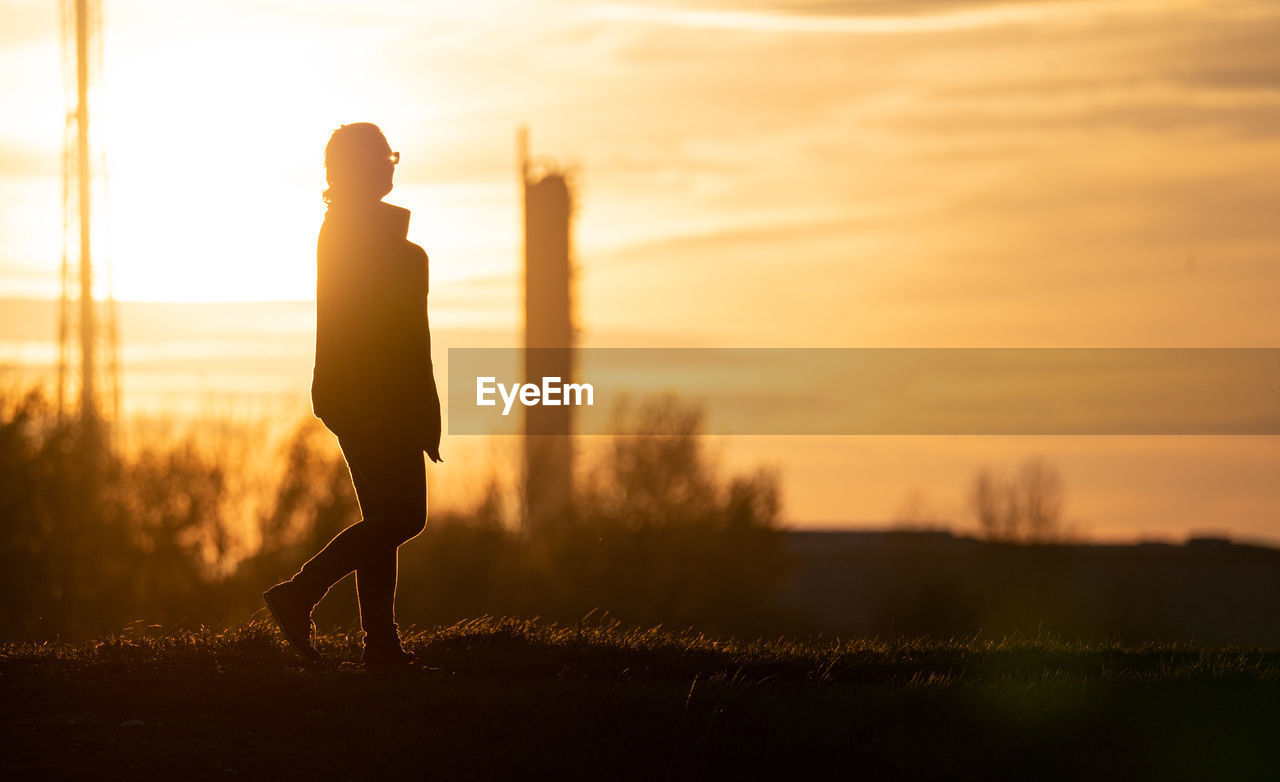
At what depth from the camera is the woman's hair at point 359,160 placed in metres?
8.34

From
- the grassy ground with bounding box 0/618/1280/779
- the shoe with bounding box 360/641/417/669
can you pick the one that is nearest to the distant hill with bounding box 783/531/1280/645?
the grassy ground with bounding box 0/618/1280/779

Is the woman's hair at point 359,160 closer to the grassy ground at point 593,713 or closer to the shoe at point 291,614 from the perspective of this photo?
the shoe at point 291,614

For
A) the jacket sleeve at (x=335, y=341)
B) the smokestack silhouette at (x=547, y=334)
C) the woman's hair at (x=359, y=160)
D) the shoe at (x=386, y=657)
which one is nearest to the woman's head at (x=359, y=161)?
the woman's hair at (x=359, y=160)

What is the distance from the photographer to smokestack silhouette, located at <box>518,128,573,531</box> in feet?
201

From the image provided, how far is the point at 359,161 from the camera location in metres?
8.34

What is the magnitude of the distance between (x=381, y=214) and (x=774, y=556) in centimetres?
5841

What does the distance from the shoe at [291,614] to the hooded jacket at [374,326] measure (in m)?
0.88

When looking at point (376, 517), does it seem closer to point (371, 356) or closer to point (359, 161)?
point (371, 356)

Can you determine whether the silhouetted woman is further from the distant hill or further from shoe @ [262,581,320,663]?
the distant hill

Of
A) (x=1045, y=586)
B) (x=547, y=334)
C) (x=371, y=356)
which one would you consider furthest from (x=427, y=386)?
(x=1045, y=586)

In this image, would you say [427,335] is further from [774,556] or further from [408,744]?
[774,556]

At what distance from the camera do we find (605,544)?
62.3 m

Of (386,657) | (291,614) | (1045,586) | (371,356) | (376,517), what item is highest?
(371,356)

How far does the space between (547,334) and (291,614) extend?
52531 millimetres
